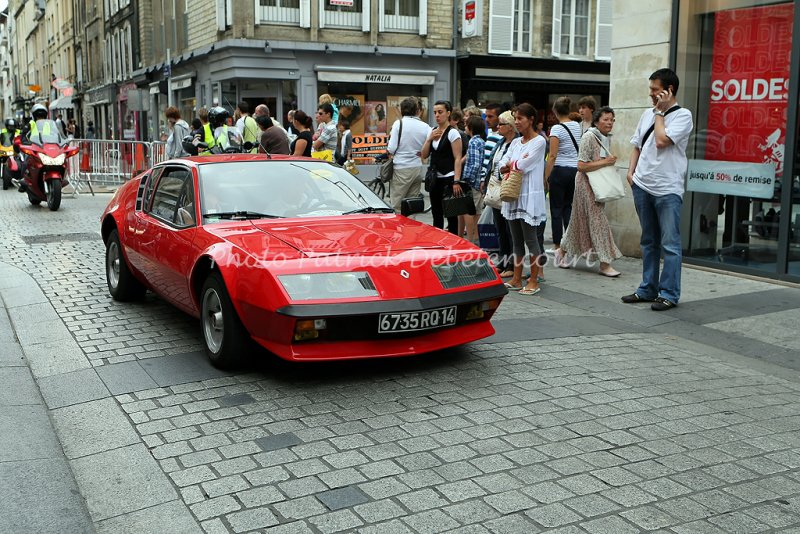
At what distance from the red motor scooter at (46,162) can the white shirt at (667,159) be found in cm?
1115

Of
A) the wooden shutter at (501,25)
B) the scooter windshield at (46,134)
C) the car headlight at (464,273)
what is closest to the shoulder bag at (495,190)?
the car headlight at (464,273)

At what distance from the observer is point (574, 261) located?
9.28 meters

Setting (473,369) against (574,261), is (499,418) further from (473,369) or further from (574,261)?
(574,261)

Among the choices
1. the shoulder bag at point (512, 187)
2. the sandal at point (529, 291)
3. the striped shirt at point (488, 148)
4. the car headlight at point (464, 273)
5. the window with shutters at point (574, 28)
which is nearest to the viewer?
the car headlight at point (464, 273)

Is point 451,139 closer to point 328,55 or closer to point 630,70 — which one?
point 630,70

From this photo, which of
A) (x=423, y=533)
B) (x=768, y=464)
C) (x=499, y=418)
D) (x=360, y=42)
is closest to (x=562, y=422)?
(x=499, y=418)

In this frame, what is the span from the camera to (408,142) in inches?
394

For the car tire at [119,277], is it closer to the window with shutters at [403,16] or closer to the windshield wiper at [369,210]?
the windshield wiper at [369,210]

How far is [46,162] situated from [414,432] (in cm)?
1254

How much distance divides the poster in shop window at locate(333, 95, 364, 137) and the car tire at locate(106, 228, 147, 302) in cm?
2020

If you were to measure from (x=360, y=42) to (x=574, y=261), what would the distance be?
20.0 metres

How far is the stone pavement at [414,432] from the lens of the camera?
10.9 feet

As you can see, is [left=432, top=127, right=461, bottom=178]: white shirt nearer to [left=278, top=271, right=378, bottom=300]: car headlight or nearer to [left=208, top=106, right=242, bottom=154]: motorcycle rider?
[left=278, top=271, right=378, bottom=300]: car headlight

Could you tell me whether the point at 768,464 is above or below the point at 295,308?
below
